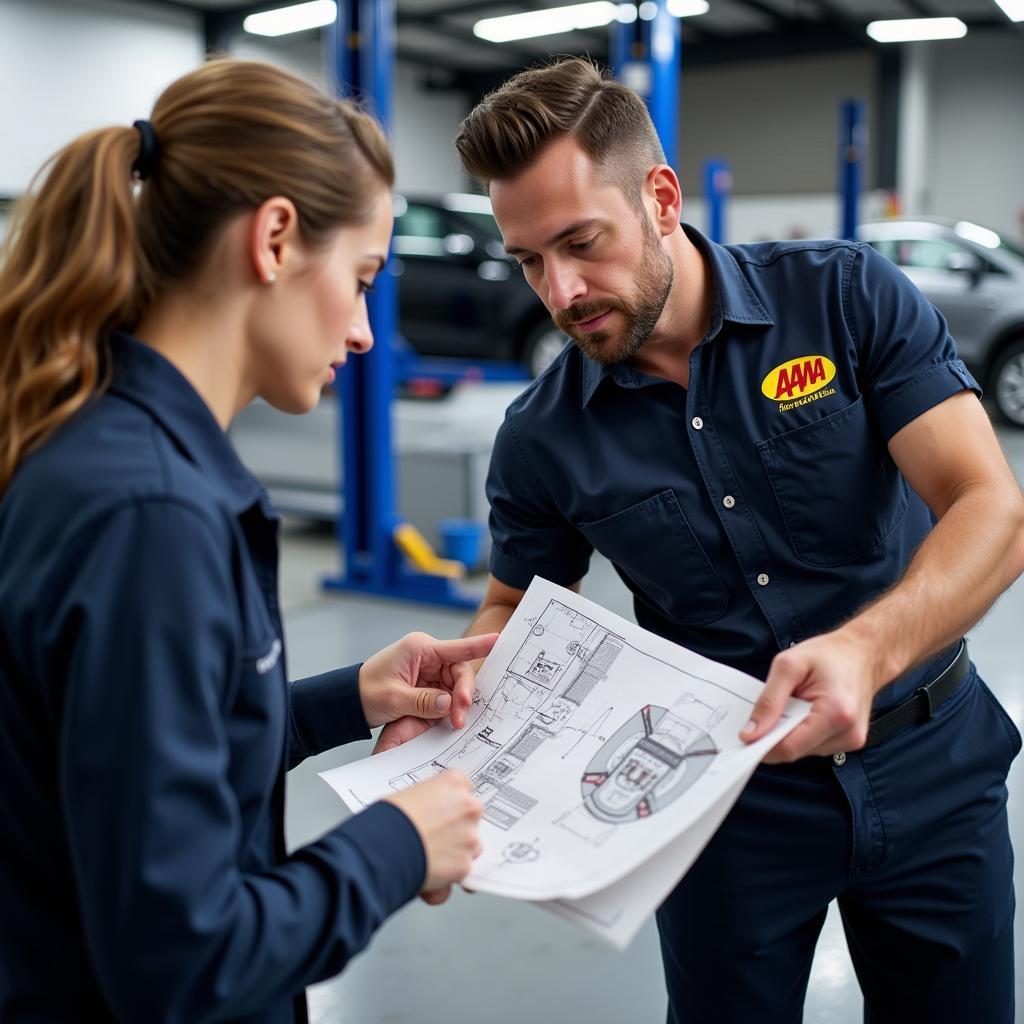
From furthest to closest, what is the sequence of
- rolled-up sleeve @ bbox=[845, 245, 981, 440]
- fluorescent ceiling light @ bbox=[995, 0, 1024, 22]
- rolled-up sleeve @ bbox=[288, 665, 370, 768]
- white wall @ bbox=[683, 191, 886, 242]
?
white wall @ bbox=[683, 191, 886, 242] < fluorescent ceiling light @ bbox=[995, 0, 1024, 22] < rolled-up sleeve @ bbox=[845, 245, 981, 440] < rolled-up sleeve @ bbox=[288, 665, 370, 768]

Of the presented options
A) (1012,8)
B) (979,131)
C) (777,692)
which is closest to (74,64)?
(1012,8)

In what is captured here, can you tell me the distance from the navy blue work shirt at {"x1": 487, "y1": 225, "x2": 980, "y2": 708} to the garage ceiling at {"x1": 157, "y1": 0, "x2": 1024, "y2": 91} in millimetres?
11366

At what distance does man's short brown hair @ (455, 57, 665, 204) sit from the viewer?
1388 millimetres

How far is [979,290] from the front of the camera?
8.05 metres

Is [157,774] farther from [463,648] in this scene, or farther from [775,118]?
[775,118]

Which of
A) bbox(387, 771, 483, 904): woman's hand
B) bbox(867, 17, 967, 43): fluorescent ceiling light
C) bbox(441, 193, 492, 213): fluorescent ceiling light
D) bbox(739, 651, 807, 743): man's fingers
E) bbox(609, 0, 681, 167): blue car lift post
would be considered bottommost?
bbox(441, 193, 492, 213): fluorescent ceiling light

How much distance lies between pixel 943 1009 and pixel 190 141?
1.28m

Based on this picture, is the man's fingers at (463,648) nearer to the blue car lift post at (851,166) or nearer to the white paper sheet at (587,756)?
the white paper sheet at (587,756)

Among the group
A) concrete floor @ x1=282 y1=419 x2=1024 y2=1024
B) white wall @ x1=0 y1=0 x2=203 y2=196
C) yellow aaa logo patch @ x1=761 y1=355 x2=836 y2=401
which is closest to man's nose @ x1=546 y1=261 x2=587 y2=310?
yellow aaa logo patch @ x1=761 y1=355 x2=836 y2=401

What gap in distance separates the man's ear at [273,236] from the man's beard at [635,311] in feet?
1.99

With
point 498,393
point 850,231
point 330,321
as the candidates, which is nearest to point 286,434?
point 498,393

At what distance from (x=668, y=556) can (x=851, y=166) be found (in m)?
8.00

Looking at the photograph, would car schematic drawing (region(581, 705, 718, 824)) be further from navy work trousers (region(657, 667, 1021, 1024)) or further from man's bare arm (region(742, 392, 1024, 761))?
navy work trousers (region(657, 667, 1021, 1024))

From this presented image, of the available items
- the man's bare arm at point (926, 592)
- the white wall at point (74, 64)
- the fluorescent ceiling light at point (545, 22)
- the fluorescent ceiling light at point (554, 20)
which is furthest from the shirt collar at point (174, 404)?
the fluorescent ceiling light at point (545, 22)
